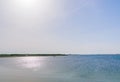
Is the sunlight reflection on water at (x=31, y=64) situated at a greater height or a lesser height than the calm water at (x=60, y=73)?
greater

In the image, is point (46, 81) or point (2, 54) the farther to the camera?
point (2, 54)

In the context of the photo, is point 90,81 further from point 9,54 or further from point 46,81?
point 9,54

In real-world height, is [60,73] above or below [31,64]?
below

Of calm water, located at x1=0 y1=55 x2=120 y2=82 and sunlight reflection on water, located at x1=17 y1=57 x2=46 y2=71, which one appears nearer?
calm water, located at x1=0 y1=55 x2=120 y2=82

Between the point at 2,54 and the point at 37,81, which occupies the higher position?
the point at 2,54

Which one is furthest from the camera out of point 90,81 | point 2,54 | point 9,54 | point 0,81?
point 9,54

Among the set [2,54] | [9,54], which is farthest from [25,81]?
[9,54]

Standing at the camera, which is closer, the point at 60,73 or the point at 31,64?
the point at 60,73

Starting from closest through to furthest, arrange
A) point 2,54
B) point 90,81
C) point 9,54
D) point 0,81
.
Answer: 1. point 0,81
2. point 90,81
3. point 2,54
4. point 9,54

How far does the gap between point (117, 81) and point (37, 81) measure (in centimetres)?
741

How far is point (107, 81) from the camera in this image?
1870 centimetres

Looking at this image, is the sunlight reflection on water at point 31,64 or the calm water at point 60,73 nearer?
the calm water at point 60,73

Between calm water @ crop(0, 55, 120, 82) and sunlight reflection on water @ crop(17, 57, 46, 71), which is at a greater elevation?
sunlight reflection on water @ crop(17, 57, 46, 71)

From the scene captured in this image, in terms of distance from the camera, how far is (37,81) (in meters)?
17.5
